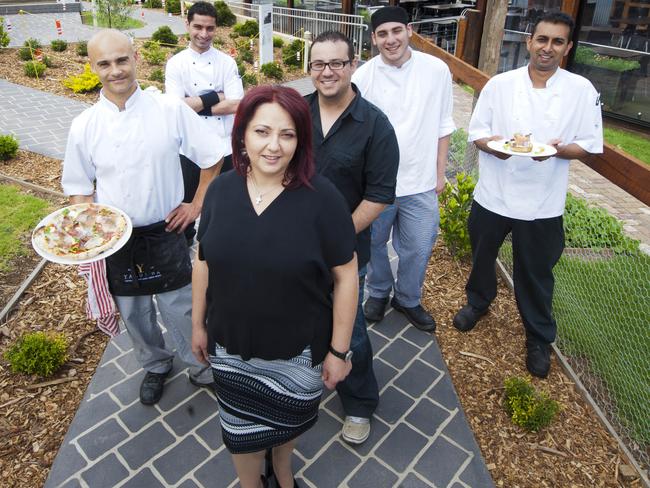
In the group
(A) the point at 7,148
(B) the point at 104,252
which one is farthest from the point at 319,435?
(A) the point at 7,148

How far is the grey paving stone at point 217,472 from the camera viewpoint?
9.75 feet

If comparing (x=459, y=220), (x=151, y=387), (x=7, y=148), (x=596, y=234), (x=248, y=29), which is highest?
(x=248, y=29)

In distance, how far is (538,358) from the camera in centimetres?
387

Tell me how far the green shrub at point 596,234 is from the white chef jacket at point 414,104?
2813 mm

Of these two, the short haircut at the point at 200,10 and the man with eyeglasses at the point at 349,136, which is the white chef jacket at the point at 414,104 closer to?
the man with eyeglasses at the point at 349,136

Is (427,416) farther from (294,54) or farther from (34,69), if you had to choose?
(294,54)

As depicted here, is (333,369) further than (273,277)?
Yes

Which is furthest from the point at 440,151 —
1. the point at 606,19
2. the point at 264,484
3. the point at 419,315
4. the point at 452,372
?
the point at 606,19

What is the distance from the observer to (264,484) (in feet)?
9.26

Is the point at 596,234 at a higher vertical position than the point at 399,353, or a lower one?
higher

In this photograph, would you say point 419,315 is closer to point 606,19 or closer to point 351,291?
point 351,291

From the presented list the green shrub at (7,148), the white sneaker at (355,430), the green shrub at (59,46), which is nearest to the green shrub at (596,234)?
the white sneaker at (355,430)

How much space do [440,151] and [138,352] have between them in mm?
2678

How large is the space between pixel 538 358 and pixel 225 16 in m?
21.0
